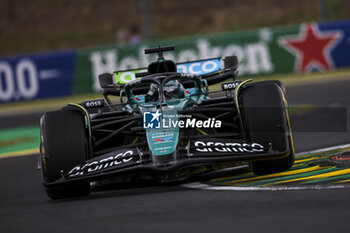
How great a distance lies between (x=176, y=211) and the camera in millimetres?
6180

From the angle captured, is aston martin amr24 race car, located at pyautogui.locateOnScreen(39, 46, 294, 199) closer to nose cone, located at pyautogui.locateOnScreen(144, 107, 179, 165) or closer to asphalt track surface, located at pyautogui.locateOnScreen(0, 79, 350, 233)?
nose cone, located at pyautogui.locateOnScreen(144, 107, 179, 165)

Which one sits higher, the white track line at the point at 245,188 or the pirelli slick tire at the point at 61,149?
the pirelli slick tire at the point at 61,149

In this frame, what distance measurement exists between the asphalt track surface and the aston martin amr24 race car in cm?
24

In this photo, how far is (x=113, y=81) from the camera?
32.6ft

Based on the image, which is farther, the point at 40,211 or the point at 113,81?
the point at 113,81

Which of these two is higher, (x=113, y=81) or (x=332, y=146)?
(x=113, y=81)

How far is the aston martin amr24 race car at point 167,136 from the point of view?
7.18 m

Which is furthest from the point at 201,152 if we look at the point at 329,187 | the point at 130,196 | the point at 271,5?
the point at 271,5

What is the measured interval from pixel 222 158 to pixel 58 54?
48.5ft

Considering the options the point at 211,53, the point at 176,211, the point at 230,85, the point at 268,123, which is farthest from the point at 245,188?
the point at 211,53

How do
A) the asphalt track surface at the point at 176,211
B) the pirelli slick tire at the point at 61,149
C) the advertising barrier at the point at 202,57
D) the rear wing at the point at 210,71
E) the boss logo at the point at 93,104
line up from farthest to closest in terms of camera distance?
the advertising barrier at the point at 202,57 < the rear wing at the point at 210,71 < the boss logo at the point at 93,104 < the pirelli slick tire at the point at 61,149 < the asphalt track surface at the point at 176,211

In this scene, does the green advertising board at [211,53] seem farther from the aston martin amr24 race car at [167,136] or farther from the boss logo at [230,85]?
the boss logo at [230,85]

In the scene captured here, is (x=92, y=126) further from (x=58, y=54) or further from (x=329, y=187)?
(x=58, y=54)

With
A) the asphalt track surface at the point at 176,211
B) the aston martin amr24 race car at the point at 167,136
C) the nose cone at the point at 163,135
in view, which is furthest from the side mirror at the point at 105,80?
the nose cone at the point at 163,135
